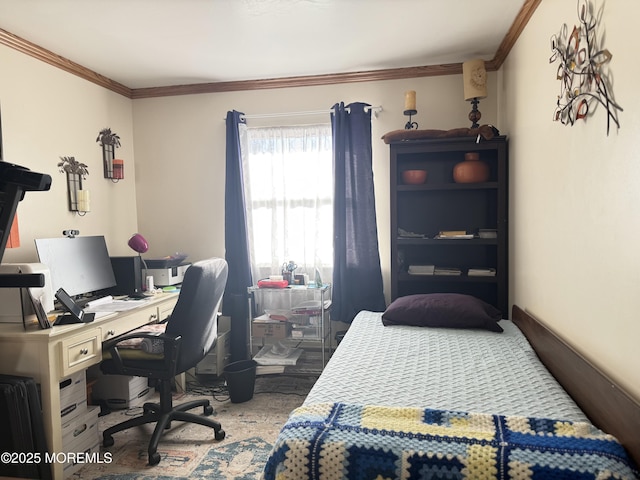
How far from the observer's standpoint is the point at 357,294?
3594mm

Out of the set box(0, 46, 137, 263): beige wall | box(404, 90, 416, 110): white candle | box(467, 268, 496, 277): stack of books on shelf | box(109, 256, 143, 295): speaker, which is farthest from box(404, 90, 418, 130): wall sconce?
box(0, 46, 137, 263): beige wall

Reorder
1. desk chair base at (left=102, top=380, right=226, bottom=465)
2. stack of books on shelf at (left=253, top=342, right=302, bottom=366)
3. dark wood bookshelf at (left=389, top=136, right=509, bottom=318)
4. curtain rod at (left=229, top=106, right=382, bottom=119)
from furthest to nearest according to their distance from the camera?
curtain rod at (left=229, top=106, right=382, bottom=119)
stack of books on shelf at (left=253, top=342, right=302, bottom=366)
dark wood bookshelf at (left=389, top=136, right=509, bottom=318)
desk chair base at (left=102, top=380, right=226, bottom=465)

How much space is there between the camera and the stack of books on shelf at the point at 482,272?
10.5 ft

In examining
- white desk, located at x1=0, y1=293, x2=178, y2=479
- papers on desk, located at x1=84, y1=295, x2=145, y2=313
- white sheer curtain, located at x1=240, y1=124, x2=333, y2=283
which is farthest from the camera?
white sheer curtain, located at x1=240, y1=124, x2=333, y2=283

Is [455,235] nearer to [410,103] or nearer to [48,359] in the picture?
[410,103]

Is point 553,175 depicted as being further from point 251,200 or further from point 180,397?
point 180,397

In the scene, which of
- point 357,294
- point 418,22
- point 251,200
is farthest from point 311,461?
point 251,200

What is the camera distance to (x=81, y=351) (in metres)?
2.40

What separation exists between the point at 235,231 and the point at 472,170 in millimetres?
1923

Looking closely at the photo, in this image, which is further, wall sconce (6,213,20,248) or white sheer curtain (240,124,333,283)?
white sheer curtain (240,124,333,283)

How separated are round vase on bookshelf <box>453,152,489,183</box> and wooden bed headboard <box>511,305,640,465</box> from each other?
123 centimetres

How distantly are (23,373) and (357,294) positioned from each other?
2241 millimetres

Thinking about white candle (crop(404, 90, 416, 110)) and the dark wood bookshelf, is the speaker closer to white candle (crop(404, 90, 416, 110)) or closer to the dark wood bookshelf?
the dark wood bookshelf

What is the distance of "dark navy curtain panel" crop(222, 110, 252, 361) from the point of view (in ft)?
12.3
